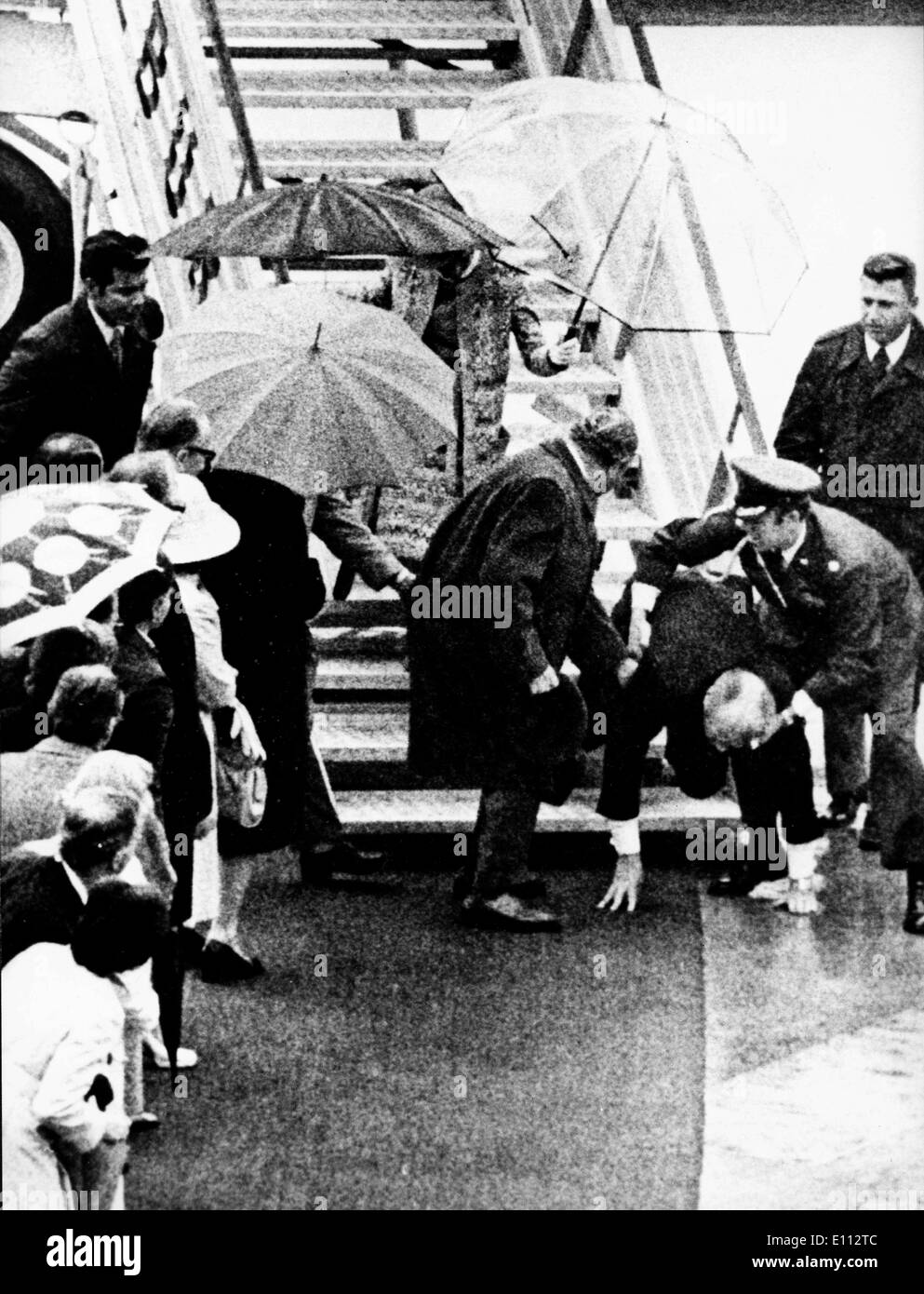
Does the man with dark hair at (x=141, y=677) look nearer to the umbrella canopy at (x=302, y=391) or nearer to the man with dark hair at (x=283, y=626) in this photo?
the man with dark hair at (x=283, y=626)

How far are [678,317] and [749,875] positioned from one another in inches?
65.9

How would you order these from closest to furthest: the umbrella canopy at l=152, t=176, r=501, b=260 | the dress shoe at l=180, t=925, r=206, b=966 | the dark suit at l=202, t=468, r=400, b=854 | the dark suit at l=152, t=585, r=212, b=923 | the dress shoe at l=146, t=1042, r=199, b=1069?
the dress shoe at l=146, t=1042, r=199, b=1069 < the dark suit at l=152, t=585, r=212, b=923 < the dress shoe at l=180, t=925, r=206, b=966 < the dark suit at l=202, t=468, r=400, b=854 < the umbrella canopy at l=152, t=176, r=501, b=260

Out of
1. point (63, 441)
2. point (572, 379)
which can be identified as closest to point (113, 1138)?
point (63, 441)

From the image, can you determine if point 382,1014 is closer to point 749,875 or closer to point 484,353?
point 749,875

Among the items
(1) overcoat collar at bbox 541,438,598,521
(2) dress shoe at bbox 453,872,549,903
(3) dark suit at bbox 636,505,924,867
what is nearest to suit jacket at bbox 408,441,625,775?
(1) overcoat collar at bbox 541,438,598,521

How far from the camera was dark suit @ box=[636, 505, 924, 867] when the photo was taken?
7121 millimetres

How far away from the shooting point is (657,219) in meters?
7.24

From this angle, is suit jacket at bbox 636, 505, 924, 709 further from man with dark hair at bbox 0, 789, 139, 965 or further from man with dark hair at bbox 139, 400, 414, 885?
man with dark hair at bbox 0, 789, 139, 965

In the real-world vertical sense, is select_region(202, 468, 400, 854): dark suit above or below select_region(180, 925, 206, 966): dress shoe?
above

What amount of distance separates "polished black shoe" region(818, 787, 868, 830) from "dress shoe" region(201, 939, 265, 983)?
1.77 metres

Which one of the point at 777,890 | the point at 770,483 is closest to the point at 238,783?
the point at 777,890

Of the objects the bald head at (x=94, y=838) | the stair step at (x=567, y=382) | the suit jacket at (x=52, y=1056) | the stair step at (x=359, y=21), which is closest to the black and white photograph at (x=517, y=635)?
the stair step at (x=567, y=382)

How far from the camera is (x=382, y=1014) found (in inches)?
264

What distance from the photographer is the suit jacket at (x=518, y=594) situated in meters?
7.16
